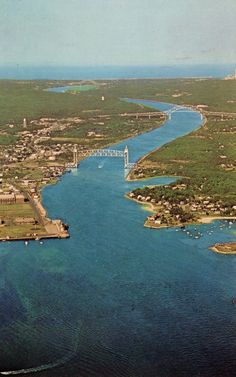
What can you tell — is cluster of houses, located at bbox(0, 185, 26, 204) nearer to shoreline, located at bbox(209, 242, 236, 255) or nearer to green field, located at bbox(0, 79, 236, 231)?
green field, located at bbox(0, 79, 236, 231)

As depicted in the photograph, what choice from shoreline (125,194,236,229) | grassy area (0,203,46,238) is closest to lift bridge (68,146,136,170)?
shoreline (125,194,236,229)

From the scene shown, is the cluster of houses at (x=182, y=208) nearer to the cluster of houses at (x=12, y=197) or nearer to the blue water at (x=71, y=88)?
the cluster of houses at (x=12, y=197)

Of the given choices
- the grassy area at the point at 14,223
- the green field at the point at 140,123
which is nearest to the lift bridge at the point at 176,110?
the green field at the point at 140,123

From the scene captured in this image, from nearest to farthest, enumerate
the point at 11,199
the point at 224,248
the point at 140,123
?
the point at 224,248, the point at 11,199, the point at 140,123

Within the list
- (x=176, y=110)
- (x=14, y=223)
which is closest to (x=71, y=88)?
(x=176, y=110)

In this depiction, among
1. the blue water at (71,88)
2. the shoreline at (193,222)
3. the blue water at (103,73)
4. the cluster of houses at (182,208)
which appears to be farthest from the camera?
the blue water at (103,73)

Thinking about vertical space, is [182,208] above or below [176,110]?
below

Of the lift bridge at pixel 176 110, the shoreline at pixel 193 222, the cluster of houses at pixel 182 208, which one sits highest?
the lift bridge at pixel 176 110

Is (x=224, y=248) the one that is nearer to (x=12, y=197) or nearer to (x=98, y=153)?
(x=12, y=197)
